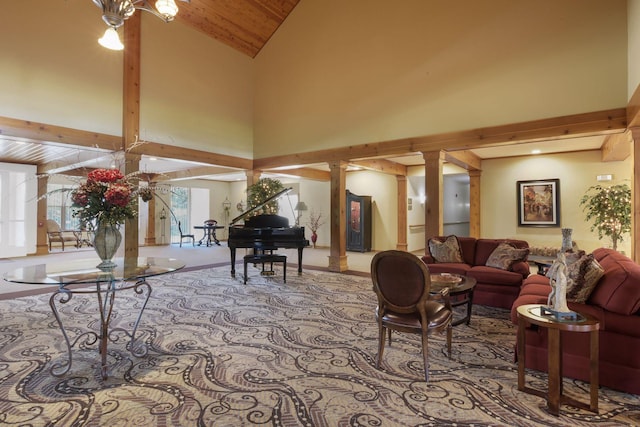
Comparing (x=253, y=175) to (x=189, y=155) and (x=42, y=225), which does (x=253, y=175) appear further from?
(x=42, y=225)

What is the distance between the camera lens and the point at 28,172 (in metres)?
9.21

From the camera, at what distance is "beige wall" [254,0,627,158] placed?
15.3 ft

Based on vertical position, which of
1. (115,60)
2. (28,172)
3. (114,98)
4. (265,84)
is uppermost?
(265,84)

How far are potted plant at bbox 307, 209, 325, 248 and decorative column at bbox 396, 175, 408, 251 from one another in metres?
3.01

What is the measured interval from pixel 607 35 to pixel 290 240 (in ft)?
18.8

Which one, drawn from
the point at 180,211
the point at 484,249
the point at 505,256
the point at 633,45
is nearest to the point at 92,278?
the point at 505,256

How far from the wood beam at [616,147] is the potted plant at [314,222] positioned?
7837 millimetres

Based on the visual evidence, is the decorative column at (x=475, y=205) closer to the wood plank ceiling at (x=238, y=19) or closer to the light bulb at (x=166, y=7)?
the wood plank ceiling at (x=238, y=19)

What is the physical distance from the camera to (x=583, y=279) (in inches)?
107

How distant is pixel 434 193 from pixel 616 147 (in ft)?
9.88

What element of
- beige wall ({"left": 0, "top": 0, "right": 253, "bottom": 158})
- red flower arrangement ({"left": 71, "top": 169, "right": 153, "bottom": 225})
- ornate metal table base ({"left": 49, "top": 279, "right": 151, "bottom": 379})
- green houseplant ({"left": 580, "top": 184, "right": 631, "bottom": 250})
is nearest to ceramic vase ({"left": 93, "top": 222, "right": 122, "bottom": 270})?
red flower arrangement ({"left": 71, "top": 169, "right": 153, "bottom": 225})

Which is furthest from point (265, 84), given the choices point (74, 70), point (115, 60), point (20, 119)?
point (20, 119)

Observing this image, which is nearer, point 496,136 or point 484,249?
point 484,249

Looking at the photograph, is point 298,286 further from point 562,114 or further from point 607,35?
point 607,35
